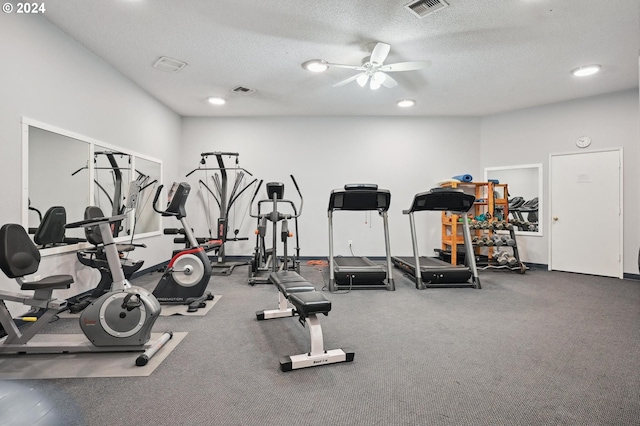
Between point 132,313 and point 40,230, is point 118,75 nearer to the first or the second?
point 40,230

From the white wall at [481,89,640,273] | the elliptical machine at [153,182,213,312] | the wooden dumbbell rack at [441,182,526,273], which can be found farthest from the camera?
the wooden dumbbell rack at [441,182,526,273]

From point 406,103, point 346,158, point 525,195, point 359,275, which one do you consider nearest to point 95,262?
point 359,275

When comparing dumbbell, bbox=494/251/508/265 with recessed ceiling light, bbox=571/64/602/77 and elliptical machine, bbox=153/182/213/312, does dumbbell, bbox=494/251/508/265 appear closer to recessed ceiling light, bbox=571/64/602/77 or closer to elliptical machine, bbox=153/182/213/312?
recessed ceiling light, bbox=571/64/602/77

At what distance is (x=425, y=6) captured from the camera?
9.38ft

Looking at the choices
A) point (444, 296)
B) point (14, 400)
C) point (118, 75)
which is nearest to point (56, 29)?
point (118, 75)

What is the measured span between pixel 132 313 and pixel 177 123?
490cm

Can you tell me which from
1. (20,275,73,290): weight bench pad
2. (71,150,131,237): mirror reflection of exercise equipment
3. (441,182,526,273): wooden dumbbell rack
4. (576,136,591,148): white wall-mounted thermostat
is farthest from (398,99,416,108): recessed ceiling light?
(20,275,73,290): weight bench pad

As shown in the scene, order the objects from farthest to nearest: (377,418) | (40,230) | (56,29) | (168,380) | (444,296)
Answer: (444,296) → (56,29) → (40,230) → (168,380) → (377,418)

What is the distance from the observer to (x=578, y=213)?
531cm

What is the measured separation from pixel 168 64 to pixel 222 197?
231 centimetres

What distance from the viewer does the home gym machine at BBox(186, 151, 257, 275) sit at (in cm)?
541

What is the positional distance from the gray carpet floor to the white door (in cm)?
195

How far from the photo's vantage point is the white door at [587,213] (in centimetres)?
500

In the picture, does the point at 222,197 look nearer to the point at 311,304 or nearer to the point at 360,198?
the point at 360,198
